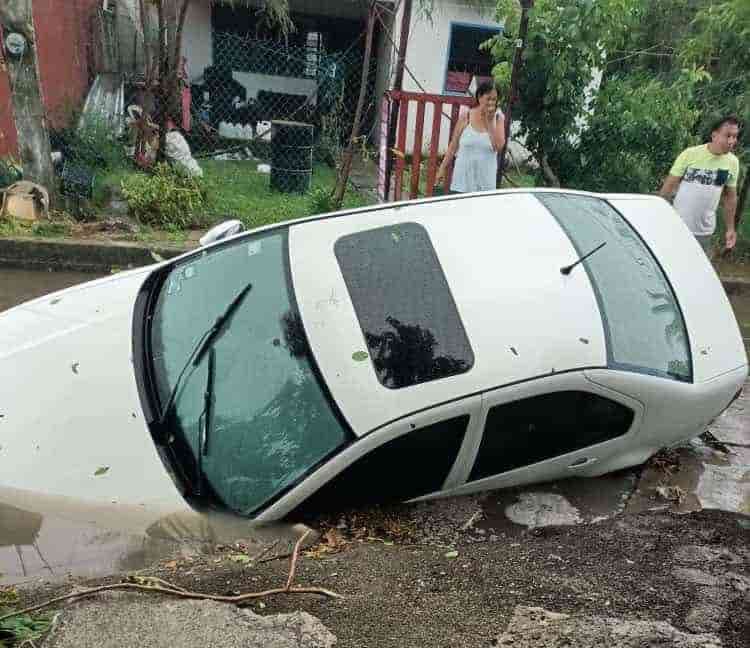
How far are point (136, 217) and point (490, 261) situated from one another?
5.34 meters

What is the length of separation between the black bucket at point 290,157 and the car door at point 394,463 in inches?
269

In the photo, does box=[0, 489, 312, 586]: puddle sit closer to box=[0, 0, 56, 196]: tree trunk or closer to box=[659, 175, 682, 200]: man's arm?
box=[659, 175, 682, 200]: man's arm

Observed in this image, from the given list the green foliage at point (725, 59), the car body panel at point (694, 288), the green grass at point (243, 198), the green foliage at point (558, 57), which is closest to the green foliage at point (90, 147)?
the green grass at point (243, 198)

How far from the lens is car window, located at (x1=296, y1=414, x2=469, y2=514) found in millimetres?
2607

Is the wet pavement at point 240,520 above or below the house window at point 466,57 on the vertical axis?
below

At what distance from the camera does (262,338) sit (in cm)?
277

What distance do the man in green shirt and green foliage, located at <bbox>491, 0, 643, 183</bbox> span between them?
1.66 meters

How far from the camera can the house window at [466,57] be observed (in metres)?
11.2

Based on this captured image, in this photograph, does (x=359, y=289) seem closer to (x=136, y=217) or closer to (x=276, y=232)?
(x=276, y=232)

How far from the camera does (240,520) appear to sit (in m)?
2.70

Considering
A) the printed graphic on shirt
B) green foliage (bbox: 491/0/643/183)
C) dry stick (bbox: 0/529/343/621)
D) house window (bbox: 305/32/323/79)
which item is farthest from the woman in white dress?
house window (bbox: 305/32/323/79)

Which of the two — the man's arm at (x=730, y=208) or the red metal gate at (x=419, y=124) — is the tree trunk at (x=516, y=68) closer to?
the red metal gate at (x=419, y=124)

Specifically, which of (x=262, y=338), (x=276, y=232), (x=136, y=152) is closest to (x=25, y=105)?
(x=136, y=152)

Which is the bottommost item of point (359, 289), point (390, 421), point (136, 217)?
point (136, 217)
